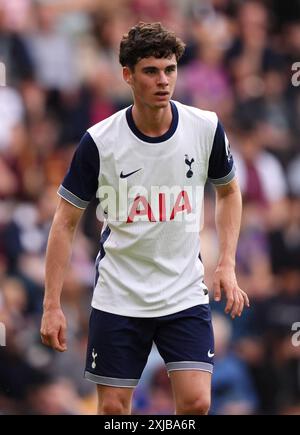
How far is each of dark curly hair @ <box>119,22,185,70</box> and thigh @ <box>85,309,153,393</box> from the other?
1.39 metres

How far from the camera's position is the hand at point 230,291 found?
7609mm

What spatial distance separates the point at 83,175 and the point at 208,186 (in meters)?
4.94

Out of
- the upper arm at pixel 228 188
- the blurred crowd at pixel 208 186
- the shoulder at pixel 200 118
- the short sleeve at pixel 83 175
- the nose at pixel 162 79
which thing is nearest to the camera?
the nose at pixel 162 79

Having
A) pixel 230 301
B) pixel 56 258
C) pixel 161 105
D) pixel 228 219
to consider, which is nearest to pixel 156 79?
pixel 161 105

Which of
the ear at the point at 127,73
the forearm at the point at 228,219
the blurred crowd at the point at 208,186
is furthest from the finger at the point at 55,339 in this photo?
the blurred crowd at the point at 208,186

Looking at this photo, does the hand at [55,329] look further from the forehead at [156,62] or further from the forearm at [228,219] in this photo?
the forehead at [156,62]

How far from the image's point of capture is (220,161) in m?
7.90

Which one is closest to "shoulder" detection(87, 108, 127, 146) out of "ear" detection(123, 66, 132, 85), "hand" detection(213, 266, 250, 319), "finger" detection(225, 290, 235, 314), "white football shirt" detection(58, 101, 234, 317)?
"white football shirt" detection(58, 101, 234, 317)

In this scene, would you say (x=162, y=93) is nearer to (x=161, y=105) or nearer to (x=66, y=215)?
(x=161, y=105)

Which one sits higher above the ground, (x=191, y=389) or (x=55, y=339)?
(x=55, y=339)

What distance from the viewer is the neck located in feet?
25.4

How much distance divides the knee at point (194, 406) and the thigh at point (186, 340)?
18cm

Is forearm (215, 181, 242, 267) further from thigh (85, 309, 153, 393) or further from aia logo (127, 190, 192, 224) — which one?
thigh (85, 309, 153, 393)

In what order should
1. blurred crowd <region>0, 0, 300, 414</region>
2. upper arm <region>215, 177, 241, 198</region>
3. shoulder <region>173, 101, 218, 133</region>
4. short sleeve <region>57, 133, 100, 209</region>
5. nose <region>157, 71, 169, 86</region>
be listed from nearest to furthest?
1. nose <region>157, 71, 169, 86</region>
2. short sleeve <region>57, 133, 100, 209</region>
3. shoulder <region>173, 101, 218, 133</region>
4. upper arm <region>215, 177, 241, 198</region>
5. blurred crowd <region>0, 0, 300, 414</region>
